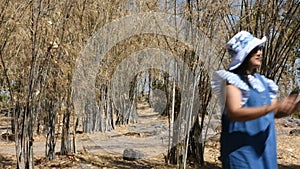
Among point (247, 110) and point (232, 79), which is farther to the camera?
point (232, 79)

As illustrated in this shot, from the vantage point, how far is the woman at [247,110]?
2.36 meters

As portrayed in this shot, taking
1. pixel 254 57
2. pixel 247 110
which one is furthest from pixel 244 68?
pixel 247 110

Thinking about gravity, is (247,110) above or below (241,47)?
below

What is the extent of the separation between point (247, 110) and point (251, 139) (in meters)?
0.20

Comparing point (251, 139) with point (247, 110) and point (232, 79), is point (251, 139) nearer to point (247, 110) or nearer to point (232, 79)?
point (247, 110)

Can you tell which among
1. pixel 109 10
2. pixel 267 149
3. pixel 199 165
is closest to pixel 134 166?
pixel 199 165

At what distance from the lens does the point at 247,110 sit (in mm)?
2307

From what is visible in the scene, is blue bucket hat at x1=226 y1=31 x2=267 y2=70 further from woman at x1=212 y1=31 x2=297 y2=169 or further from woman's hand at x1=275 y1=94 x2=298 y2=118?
woman's hand at x1=275 y1=94 x2=298 y2=118

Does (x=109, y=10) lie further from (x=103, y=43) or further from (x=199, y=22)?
(x=199, y=22)

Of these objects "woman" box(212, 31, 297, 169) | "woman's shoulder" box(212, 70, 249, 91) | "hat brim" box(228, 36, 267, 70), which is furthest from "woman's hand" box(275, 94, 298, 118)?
"hat brim" box(228, 36, 267, 70)

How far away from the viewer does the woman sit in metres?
2.36

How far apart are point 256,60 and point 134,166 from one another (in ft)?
21.6

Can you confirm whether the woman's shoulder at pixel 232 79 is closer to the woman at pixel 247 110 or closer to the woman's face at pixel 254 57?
the woman at pixel 247 110

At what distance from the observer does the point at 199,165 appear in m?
8.75
